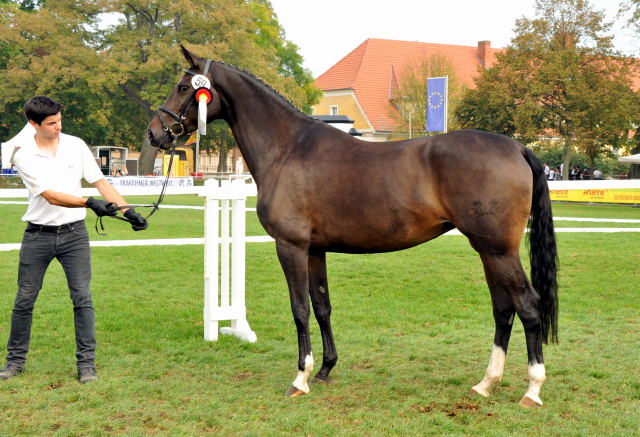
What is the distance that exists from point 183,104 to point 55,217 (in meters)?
1.21

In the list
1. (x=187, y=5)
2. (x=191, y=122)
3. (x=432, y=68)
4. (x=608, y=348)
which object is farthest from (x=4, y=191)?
(x=432, y=68)

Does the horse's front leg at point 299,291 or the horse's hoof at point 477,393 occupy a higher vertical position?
the horse's front leg at point 299,291

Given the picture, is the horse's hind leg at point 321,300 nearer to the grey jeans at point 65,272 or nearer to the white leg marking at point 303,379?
the white leg marking at point 303,379

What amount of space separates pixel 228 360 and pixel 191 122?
76.5 inches

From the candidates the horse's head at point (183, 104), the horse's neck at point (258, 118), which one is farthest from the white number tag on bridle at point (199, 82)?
the horse's neck at point (258, 118)

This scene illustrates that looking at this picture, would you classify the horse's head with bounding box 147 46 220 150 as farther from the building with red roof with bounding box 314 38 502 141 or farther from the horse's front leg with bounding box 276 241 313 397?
the building with red roof with bounding box 314 38 502 141

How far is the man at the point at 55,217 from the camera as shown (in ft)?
16.1

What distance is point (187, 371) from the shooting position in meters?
5.46

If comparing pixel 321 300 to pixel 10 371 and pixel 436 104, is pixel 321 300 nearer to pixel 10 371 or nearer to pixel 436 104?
pixel 10 371

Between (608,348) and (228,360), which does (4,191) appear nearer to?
(228,360)

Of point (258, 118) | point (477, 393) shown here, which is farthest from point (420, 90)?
point (477, 393)

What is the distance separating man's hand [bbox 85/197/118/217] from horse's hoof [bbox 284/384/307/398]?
1.71 metres

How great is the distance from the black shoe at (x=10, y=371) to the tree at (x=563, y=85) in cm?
3392

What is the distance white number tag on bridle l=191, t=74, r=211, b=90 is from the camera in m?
5.11
